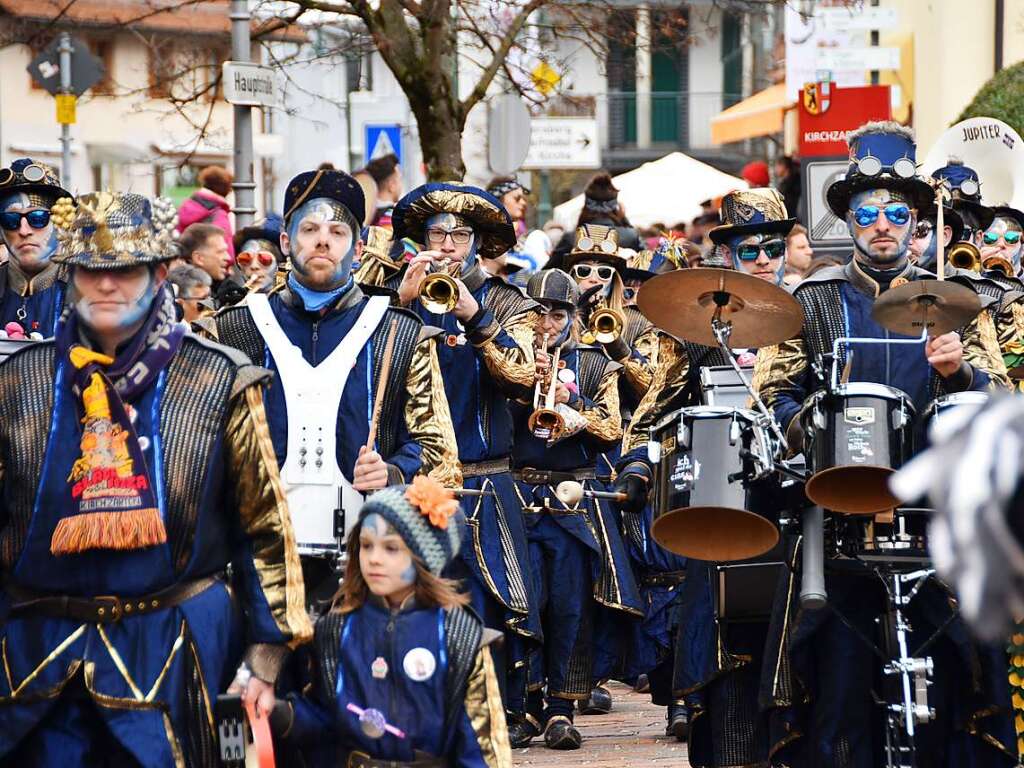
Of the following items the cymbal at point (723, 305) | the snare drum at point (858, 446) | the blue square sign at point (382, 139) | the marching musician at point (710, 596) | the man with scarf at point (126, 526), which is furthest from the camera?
the blue square sign at point (382, 139)

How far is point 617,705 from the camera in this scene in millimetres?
11234

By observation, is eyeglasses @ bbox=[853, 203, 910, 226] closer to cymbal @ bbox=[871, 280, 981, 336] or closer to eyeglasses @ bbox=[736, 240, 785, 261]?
cymbal @ bbox=[871, 280, 981, 336]

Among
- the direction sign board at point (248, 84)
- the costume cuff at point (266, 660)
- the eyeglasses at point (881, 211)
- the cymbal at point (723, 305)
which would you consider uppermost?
the direction sign board at point (248, 84)

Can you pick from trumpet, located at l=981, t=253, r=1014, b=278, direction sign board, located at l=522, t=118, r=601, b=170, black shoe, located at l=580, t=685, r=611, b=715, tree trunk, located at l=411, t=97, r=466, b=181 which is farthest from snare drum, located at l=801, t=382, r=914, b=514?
direction sign board, located at l=522, t=118, r=601, b=170

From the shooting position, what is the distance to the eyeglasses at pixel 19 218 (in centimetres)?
917

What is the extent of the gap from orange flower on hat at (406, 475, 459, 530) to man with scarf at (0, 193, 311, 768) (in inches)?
18.1

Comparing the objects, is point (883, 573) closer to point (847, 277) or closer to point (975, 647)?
point (975, 647)

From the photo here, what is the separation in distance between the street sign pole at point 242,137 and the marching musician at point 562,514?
16.0 feet

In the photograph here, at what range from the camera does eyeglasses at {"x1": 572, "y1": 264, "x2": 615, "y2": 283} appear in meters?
11.5

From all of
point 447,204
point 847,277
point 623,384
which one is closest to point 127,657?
point 847,277

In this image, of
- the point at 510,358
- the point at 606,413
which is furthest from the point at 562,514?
the point at 510,358

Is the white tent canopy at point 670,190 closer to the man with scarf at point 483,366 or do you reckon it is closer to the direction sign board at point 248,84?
the direction sign board at point 248,84

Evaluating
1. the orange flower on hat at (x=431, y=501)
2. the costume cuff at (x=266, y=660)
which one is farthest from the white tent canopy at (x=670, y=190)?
the costume cuff at (x=266, y=660)

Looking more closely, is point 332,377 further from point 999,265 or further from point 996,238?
point 996,238
